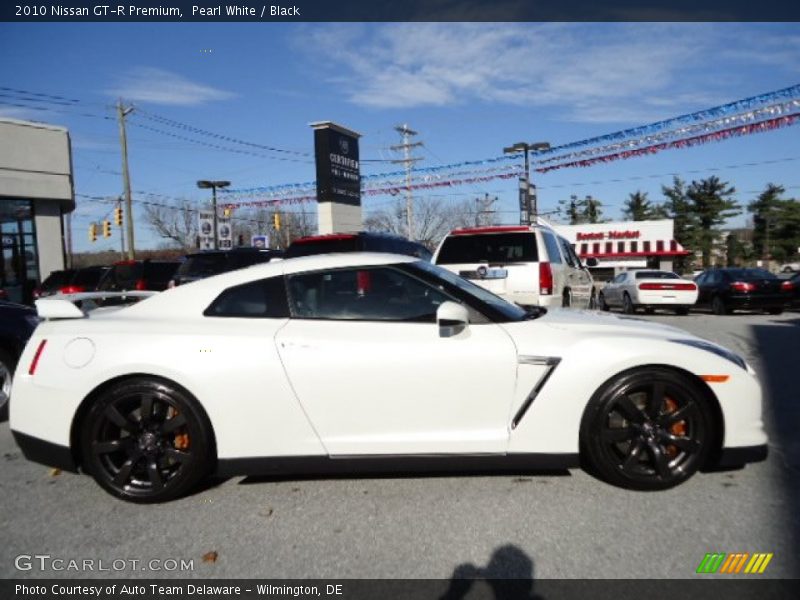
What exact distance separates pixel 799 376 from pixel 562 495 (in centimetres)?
480

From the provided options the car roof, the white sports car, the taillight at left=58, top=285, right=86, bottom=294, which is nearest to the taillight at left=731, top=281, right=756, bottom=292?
the white sports car

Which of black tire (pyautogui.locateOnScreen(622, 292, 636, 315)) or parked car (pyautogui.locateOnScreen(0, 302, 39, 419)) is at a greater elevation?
parked car (pyautogui.locateOnScreen(0, 302, 39, 419))

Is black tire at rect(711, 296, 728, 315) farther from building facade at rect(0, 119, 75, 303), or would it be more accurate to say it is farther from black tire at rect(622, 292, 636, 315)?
building facade at rect(0, 119, 75, 303)

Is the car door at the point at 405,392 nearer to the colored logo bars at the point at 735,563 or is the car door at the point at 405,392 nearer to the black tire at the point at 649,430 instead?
the black tire at the point at 649,430

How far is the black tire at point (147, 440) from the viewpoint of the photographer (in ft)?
11.2

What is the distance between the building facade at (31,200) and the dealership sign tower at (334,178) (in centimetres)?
895

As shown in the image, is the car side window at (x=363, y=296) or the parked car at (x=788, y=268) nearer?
the car side window at (x=363, y=296)

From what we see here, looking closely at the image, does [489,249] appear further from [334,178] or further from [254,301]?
[334,178]

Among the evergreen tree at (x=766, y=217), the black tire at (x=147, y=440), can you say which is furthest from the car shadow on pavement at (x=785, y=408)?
the evergreen tree at (x=766, y=217)

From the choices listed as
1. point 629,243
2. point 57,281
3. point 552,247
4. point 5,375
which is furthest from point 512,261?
point 629,243

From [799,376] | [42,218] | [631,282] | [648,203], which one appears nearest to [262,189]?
[42,218]

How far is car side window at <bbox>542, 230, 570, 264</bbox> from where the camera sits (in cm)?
844

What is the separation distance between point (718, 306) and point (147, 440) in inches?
656

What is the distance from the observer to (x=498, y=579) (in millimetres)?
2615
